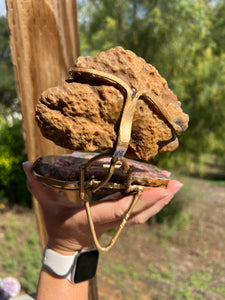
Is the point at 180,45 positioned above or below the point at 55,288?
above

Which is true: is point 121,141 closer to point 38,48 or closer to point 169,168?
point 38,48

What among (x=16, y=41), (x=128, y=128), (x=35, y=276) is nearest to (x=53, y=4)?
(x=16, y=41)

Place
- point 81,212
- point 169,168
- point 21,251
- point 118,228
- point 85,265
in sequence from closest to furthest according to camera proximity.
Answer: point 118,228 → point 81,212 → point 85,265 → point 21,251 → point 169,168

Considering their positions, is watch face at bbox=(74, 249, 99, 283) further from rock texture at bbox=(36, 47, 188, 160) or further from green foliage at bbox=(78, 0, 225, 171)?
green foliage at bbox=(78, 0, 225, 171)

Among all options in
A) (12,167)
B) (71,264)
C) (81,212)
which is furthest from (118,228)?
(12,167)

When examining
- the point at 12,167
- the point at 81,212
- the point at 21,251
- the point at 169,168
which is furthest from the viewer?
the point at 12,167

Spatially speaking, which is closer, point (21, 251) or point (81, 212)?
point (81, 212)

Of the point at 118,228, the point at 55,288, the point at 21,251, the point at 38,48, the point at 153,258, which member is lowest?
the point at 153,258

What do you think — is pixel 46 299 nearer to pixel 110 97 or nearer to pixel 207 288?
pixel 110 97
